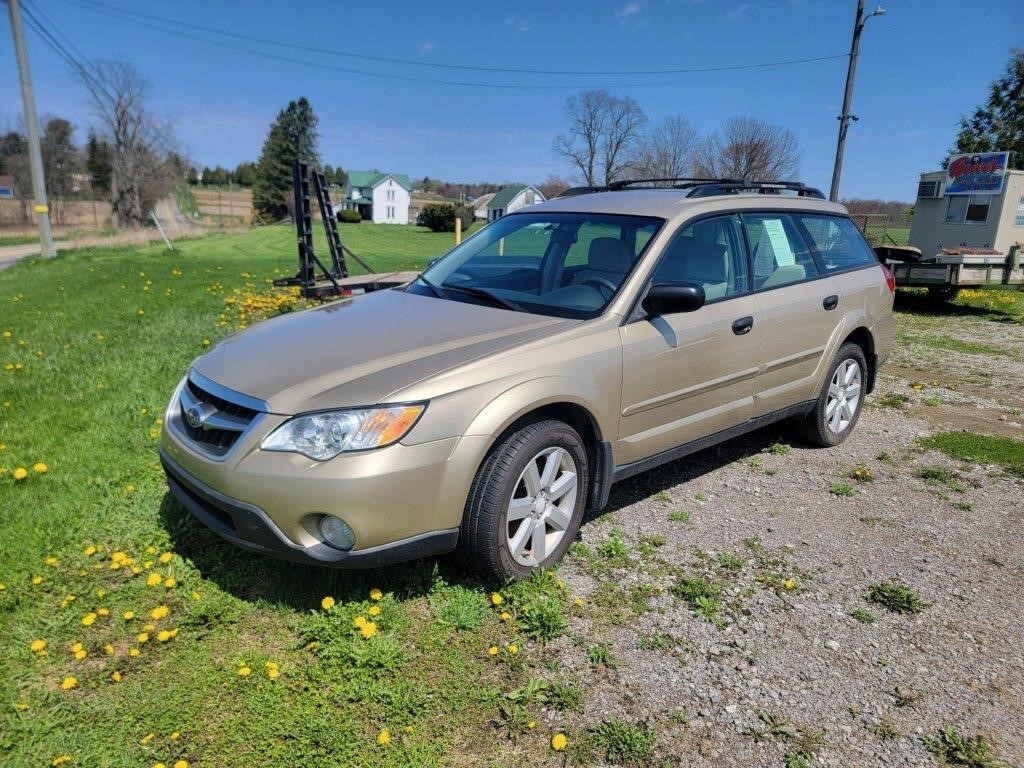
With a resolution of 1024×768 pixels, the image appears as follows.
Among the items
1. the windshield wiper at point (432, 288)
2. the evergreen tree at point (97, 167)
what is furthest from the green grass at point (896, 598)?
the evergreen tree at point (97, 167)

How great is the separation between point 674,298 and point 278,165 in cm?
7694

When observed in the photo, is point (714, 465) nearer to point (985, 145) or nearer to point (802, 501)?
point (802, 501)

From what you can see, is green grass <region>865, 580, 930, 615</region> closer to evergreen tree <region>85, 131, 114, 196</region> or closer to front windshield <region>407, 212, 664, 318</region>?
front windshield <region>407, 212, 664, 318</region>

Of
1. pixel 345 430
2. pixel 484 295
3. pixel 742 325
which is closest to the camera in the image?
pixel 345 430

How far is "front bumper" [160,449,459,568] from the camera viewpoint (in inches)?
107

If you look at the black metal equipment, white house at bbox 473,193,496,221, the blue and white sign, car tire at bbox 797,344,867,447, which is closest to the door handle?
car tire at bbox 797,344,867,447

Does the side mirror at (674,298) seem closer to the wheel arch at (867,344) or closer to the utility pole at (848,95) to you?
the wheel arch at (867,344)

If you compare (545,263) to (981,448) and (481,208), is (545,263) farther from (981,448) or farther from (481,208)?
(481,208)

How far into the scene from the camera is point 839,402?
5125 millimetres

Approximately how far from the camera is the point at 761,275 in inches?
167

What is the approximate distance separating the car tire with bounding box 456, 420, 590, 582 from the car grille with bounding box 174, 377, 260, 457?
996 mm

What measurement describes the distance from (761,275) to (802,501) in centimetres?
141

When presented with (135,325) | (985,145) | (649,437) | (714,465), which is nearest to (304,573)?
(649,437)

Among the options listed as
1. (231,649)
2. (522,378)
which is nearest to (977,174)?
(522,378)
